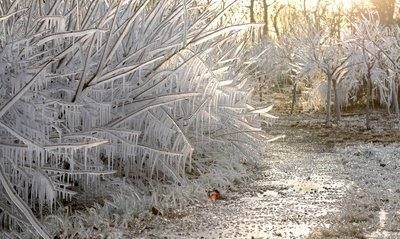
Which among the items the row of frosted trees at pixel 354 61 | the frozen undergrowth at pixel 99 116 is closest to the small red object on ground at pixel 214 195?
the frozen undergrowth at pixel 99 116

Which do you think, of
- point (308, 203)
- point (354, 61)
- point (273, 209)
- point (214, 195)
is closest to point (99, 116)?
point (214, 195)

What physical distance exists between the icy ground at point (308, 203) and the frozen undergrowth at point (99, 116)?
478 mm

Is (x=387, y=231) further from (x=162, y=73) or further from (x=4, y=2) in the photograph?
(x=4, y=2)

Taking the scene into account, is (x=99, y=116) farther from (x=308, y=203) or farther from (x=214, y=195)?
(x=308, y=203)

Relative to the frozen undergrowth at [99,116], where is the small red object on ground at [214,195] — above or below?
below

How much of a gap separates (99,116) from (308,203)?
257 cm

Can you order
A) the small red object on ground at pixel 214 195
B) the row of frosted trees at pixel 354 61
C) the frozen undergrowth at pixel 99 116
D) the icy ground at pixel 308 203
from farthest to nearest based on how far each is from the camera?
the row of frosted trees at pixel 354 61
the small red object on ground at pixel 214 195
the icy ground at pixel 308 203
the frozen undergrowth at pixel 99 116

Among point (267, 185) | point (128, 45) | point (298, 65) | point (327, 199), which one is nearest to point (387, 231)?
point (327, 199)

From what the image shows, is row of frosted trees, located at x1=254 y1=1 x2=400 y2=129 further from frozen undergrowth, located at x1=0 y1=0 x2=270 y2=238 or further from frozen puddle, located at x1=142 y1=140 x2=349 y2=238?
frozen undergrowth, located at x1=0 y1=0 x2=270 y2=238

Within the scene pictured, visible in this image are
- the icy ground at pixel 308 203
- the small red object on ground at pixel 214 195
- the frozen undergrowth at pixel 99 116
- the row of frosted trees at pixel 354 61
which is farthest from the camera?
the row of frosted trees at pixel 354 61

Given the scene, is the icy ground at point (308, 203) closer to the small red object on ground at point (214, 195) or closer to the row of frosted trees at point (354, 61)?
the small red object on ground at point (214, 195)

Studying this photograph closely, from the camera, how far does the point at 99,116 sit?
24.4ft

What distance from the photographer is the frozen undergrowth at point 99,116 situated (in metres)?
6.35

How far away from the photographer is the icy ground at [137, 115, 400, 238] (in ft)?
21.5
